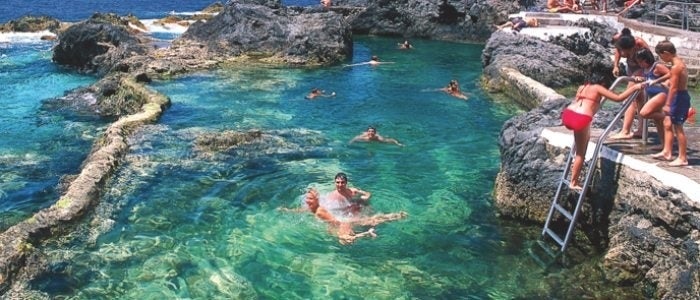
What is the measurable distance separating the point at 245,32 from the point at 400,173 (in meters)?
18.4

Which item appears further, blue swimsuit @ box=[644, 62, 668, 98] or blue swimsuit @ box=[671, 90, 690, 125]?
blue swimsuit @ box=[644, 62, 668, 98]

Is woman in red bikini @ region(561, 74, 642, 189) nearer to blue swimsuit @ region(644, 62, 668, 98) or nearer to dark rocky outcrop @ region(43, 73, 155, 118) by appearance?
blue swimsuit @ region(644, 62, 668, 98)

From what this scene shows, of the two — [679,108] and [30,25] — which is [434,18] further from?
[679,108]

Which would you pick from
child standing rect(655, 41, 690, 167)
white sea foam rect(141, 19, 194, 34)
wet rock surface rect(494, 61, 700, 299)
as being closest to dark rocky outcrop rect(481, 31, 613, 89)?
wet rock surface rect(494, 61, 700, 299)

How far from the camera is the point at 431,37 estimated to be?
39.0 meters

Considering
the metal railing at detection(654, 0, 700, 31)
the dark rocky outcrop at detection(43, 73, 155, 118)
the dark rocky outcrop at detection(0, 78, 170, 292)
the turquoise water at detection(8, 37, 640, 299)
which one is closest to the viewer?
the turquoise water at detection(8, 37, 640, 299)

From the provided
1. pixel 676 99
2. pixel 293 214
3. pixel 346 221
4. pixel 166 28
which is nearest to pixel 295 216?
pixel 293 214

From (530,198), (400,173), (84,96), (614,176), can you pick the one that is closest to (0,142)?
(84,96)

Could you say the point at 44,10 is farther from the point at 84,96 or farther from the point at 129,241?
the point at 129,241

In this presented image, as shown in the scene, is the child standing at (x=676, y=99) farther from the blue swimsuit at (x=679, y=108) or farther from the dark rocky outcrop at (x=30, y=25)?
the dark rocky outcrop at (x=30, y=25)

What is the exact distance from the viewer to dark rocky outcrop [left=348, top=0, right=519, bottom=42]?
37938 mm

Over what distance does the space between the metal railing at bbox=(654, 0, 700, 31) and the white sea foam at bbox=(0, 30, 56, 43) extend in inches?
1339

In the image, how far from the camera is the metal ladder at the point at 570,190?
8641mm

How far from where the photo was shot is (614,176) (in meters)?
8.82
